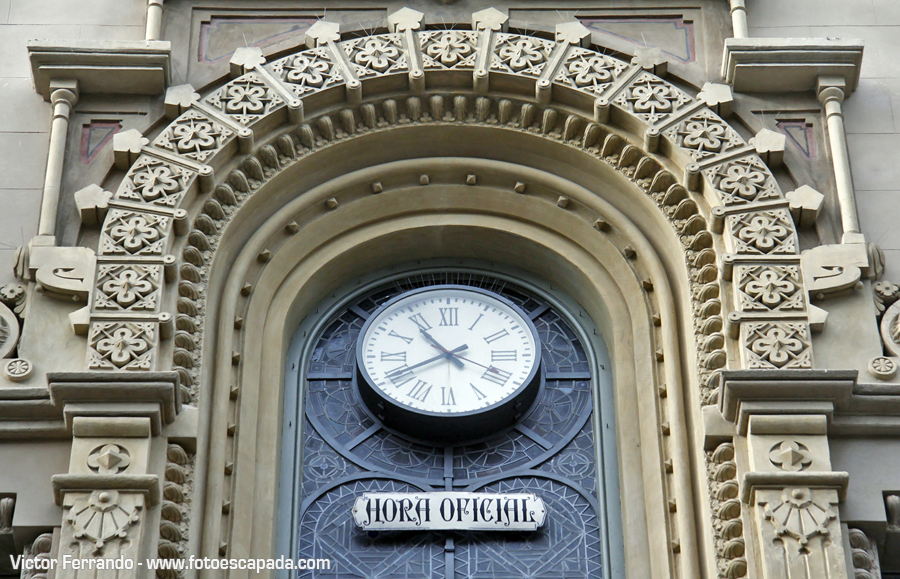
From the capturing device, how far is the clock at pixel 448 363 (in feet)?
43.7

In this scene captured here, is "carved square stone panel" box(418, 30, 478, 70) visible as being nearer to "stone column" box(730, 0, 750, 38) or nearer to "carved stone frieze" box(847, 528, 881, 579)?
"stone column" box(730, 0, 750, 38)

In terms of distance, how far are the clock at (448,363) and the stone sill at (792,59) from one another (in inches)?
116

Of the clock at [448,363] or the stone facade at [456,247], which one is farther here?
the clock at [448,363]

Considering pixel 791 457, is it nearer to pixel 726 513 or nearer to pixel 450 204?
pixel 726 513

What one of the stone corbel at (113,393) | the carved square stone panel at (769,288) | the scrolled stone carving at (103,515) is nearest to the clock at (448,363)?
the carved square stone panel at (769,288)

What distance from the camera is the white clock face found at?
44.1ft

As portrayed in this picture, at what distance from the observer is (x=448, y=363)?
13.7m

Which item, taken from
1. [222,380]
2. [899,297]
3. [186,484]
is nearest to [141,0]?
[222,380]

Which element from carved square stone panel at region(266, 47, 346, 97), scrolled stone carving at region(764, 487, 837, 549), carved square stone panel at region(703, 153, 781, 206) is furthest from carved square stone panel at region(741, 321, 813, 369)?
carved square stone panel at region(266, 47, 346, 97)

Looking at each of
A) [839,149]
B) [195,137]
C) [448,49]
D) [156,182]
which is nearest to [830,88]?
[839,149]

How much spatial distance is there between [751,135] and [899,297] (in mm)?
2043

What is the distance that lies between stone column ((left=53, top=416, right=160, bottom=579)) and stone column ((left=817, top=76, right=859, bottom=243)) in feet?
19.4

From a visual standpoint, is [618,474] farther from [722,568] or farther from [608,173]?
[608,173]

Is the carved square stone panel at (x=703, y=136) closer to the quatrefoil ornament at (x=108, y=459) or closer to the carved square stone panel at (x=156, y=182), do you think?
the carved square stone panel at (x=156, y=182)
